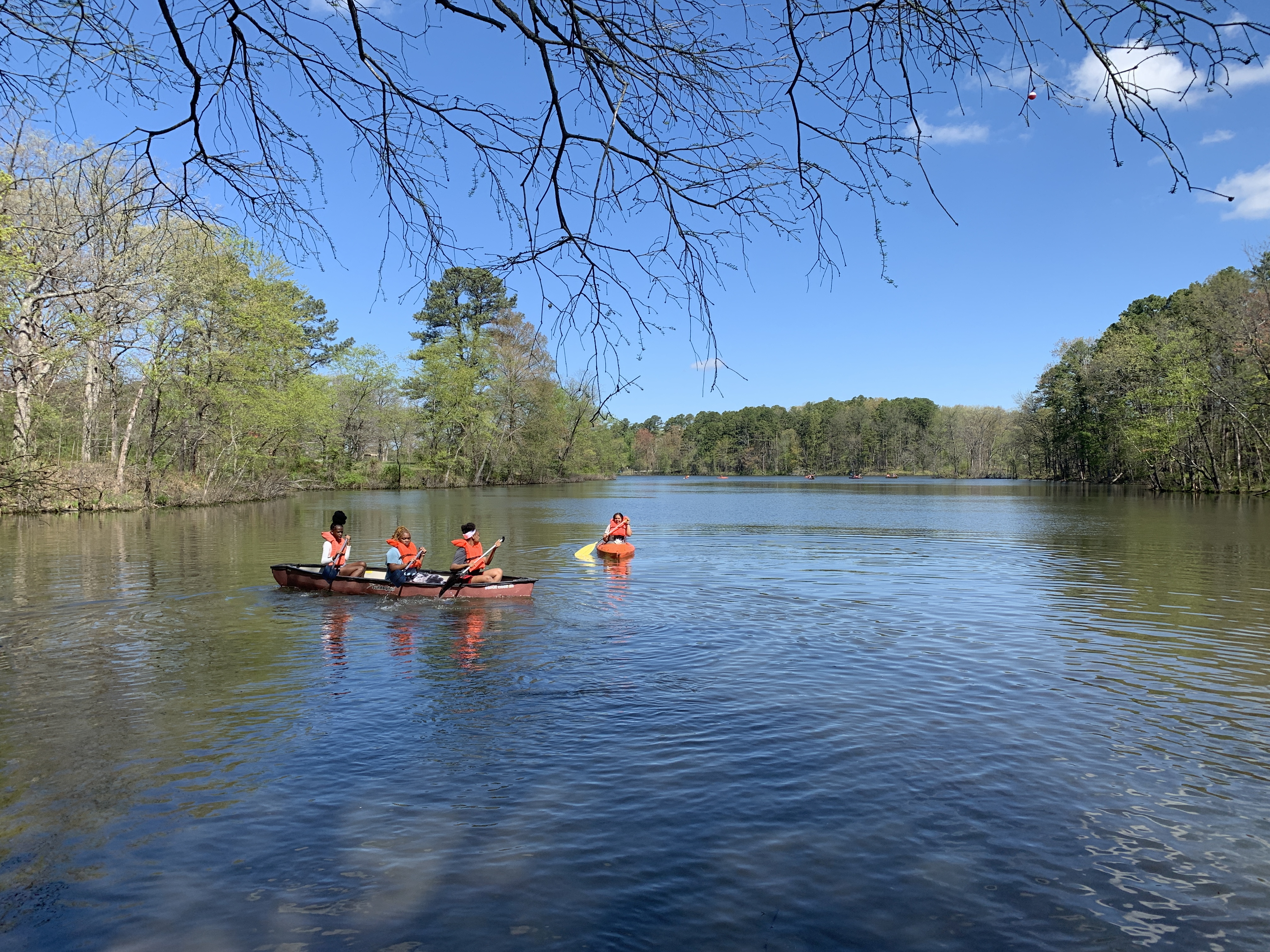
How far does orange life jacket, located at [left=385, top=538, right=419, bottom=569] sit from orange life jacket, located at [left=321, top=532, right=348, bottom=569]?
1.03m

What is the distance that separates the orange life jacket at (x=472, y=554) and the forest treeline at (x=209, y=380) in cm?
417

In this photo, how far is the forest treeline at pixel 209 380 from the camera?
449cm

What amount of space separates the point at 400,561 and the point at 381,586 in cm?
68

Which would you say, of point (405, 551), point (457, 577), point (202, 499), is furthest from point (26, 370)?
point (202, 499)

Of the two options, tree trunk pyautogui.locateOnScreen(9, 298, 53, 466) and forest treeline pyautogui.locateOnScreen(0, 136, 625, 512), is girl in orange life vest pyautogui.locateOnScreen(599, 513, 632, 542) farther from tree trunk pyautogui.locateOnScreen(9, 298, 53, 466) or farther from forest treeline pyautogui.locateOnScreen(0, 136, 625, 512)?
tree trunk pyautogui.locateOnScreen(9, 298, 53, 466)

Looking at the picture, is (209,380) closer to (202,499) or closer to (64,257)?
(202,499)

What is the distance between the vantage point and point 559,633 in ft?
43.0

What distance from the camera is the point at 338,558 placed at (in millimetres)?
16938

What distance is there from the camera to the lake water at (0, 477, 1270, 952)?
4848 mm

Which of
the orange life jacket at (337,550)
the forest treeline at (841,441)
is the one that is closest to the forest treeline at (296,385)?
the orange life jacket at (337,550)

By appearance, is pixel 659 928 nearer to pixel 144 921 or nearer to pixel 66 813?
pixel 144 921

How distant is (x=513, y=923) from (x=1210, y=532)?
33081 mm

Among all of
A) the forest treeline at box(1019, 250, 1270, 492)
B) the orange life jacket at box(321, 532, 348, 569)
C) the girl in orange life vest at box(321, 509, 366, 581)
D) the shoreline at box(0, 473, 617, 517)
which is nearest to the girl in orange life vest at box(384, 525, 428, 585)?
the girl in orange life vest at box(321, 509, 366, 581)

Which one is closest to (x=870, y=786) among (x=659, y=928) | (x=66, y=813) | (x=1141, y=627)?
(x=659, y=928)
